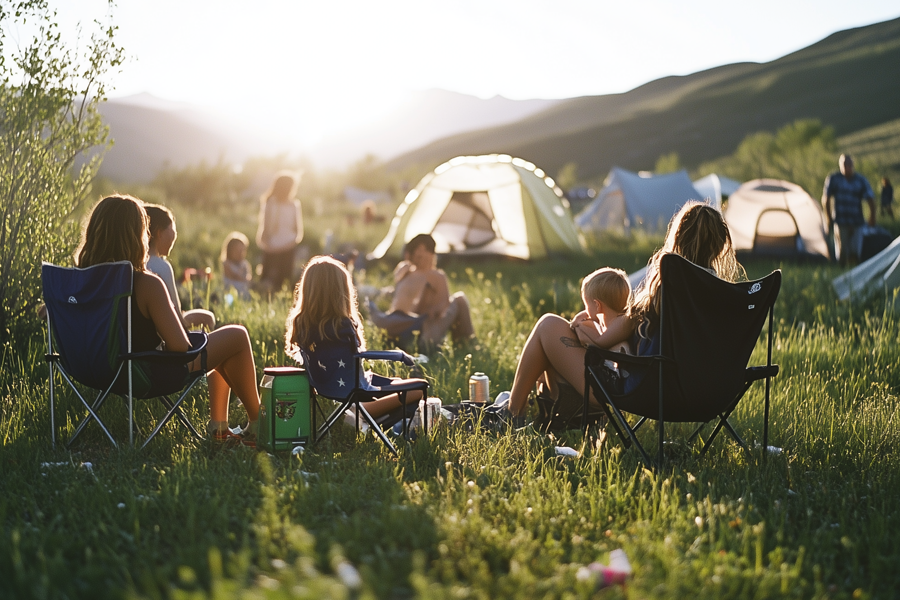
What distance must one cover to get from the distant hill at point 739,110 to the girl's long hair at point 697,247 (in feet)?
172

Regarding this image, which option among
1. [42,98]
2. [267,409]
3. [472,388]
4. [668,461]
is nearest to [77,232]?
[42,98]

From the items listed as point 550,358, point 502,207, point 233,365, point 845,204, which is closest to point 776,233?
point 845,204

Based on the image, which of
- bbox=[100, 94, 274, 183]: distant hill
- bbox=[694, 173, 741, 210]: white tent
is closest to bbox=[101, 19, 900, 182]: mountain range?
bbox=[100, 94, 274, 183]: distant hill

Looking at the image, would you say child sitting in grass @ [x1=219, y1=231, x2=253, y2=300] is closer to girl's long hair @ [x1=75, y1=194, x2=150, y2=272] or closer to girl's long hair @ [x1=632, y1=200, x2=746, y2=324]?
girl's long hair @ [x1=75, y1=194, x2=150, y2=272]

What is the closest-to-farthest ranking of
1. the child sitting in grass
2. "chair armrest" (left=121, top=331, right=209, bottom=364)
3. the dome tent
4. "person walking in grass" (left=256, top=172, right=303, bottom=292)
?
1. "chair armrest" (left=121, top=331, right=209, bottom=364)
2. the child sitting in grass
3. "person walking in grass" (left=256, top=172, right=303, bottom=292)
4. the dome tent

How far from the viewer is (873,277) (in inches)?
281

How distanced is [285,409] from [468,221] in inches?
384

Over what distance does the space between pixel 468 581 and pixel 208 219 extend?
624 inches

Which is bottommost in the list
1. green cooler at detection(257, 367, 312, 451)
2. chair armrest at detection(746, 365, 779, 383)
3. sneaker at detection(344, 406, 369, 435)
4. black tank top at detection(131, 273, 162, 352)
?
sneaker at detection(344, 406, 369, 435)

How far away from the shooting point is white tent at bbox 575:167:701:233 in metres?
17.7

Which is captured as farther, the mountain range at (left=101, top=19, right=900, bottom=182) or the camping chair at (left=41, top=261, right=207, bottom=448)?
the mountain range at (left=101, top=19, right=900, bottom=182)

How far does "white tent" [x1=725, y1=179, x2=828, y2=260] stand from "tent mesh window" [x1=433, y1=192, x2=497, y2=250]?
3.96m

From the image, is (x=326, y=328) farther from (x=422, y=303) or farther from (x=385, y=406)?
(x=422, y=303)

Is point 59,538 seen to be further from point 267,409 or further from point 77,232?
point 77,232
